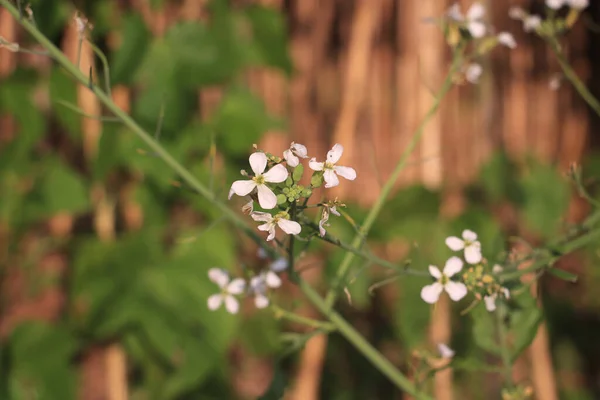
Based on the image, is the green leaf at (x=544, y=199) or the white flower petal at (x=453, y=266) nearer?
the white flower petal at (x=453, y=266)

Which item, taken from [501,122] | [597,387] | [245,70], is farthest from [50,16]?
[597,387]

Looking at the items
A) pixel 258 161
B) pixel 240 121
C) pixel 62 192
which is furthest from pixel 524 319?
pixel 62 192

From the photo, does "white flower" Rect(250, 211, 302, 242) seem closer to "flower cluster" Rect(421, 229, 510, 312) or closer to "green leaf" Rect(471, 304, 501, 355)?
"flower cluster" Rect(421, 229, 510, 312)

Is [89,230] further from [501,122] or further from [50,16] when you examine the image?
[501,122]

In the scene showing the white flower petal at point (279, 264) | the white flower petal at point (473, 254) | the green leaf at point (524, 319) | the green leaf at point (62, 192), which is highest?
the white flower petal at point (473, 254)

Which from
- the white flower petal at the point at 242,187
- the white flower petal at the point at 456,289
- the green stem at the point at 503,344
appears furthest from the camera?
the green stem at the point at 503,344

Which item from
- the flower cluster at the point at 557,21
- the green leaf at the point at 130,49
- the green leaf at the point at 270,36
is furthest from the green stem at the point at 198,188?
the green leaf at the point at 270,36

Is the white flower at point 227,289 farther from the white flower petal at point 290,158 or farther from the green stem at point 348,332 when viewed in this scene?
the white flower petal at point 290,158

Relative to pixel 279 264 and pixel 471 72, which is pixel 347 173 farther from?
pixel 471 72
